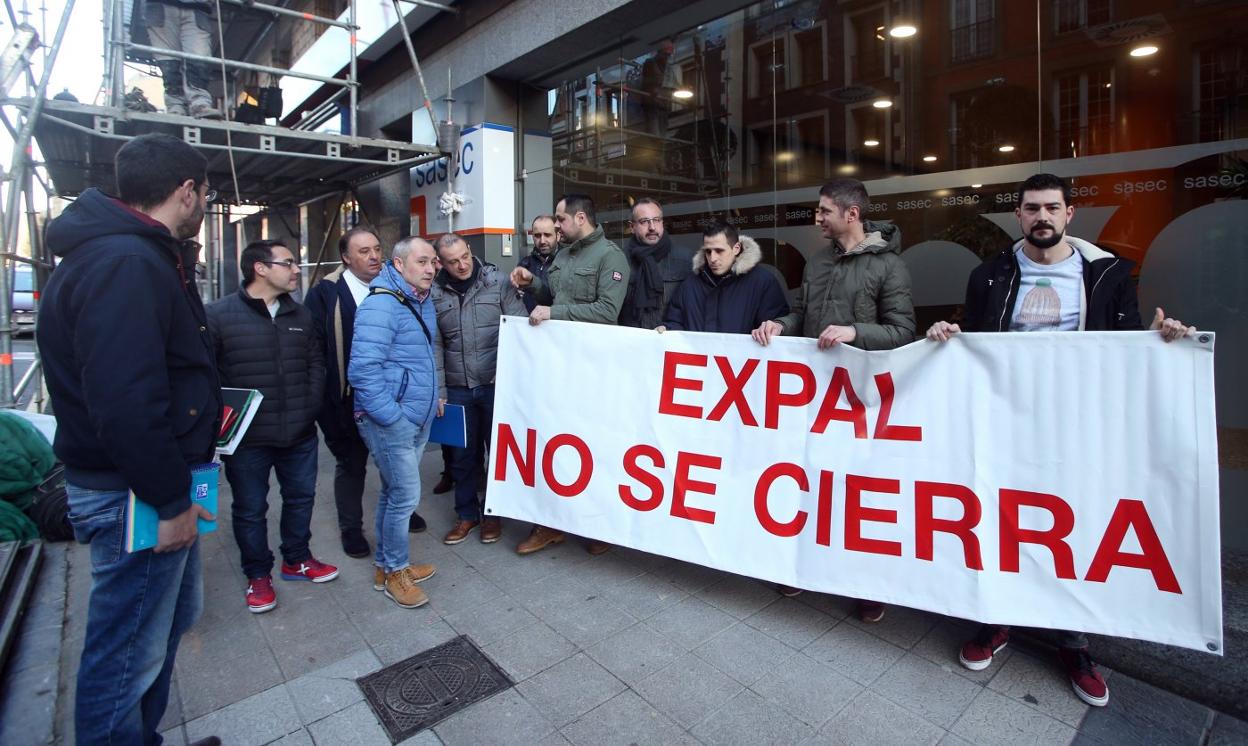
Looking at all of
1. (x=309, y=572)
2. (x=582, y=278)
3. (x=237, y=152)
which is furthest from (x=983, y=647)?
(x=237, y=152)

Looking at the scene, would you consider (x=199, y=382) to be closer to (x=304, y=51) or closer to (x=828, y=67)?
(x=828, y=67)

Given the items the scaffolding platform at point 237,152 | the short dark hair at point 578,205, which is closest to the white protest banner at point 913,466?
the short dark hair at point 578,205

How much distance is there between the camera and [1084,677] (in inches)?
114

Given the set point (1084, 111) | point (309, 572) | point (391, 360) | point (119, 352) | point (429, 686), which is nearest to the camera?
point (119, 352)

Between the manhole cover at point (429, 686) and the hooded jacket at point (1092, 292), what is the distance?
2703 mm

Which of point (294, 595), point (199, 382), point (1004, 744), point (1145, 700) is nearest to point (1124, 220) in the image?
point (1145, 700)

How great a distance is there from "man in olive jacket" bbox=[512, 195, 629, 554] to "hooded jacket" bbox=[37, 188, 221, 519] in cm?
220

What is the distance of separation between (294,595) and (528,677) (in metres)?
1.63

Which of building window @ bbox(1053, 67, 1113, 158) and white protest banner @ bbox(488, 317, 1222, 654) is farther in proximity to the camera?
building window @ bbox(1053, 67, 1113, 158)

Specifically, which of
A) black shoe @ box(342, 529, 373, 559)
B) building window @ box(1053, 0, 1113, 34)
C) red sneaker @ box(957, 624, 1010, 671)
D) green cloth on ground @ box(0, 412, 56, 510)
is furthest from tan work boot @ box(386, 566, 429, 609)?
building window @ box(1053, 0, 1113, 34)

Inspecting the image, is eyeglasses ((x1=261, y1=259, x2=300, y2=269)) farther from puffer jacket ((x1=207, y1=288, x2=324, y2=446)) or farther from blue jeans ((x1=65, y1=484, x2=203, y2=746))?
blue jeans ((x1=65, y1=484, x2=203, y2=746))

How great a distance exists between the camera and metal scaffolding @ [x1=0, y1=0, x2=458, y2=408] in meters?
5.11

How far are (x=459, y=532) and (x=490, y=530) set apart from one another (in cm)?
20

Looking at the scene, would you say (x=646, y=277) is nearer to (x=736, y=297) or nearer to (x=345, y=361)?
(x=736, y=297)
